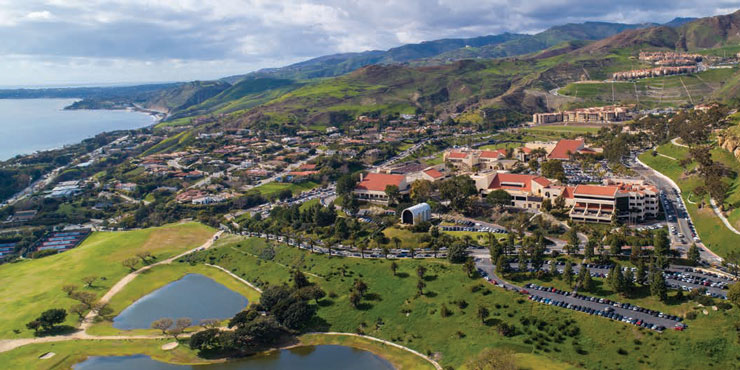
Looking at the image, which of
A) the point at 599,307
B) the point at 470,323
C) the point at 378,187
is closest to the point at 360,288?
the point at 470,323

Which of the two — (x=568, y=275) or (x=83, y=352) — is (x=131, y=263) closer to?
(x=83, y=352)

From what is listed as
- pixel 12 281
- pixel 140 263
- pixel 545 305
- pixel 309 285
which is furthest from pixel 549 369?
pixel 12 281

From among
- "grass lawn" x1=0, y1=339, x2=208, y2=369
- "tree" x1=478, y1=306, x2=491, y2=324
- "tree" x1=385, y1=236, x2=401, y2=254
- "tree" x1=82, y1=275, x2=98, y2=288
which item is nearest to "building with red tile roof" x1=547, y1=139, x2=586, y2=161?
"tree" x1=385, y1=236, x2=401, y2=254

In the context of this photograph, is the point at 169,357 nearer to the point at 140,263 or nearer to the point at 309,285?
the point at 309,285

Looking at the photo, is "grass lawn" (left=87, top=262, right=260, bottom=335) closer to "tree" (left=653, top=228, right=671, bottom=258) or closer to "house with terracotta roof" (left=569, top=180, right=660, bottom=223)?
"tree" (left=653, top=228, right=671, bottom=258)

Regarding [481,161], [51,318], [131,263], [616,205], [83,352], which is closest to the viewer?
[83,352]

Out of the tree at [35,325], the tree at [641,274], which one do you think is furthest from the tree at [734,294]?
the tree at [35,325]

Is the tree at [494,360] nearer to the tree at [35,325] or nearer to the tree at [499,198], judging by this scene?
the tree at [499,198]
